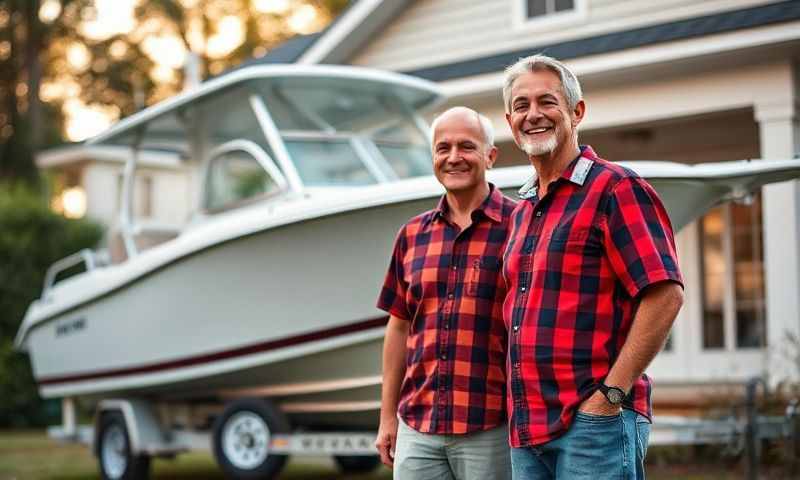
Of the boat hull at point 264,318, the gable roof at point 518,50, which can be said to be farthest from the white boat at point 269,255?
the gable roof at point 518,50

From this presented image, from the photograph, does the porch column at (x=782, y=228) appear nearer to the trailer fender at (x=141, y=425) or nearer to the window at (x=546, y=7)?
the window at (x=546, y=7)

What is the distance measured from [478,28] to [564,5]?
104cm

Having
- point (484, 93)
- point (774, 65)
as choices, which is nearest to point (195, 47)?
point (484, 93)

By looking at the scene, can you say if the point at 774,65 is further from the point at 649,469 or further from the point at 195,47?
the point at 195,47

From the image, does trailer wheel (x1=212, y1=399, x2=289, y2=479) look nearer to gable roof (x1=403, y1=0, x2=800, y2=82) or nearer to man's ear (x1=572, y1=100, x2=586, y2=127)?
gable roof (x1=403, y1=0, x2=800, y2=82)

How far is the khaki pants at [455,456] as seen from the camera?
3486 millimetres

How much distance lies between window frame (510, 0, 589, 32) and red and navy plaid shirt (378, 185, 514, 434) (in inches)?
304

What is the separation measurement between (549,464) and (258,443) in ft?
16.1

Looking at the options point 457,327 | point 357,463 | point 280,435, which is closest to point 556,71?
point 457,327

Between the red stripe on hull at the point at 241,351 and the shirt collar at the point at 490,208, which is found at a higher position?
the shirt collar at the point at 490,208

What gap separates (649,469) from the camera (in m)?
9.12

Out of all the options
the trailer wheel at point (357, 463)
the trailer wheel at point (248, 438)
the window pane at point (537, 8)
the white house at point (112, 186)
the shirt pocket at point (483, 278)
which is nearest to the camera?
the shirt pocket at point (483, 278)

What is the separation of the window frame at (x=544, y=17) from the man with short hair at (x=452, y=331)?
7.66 meters

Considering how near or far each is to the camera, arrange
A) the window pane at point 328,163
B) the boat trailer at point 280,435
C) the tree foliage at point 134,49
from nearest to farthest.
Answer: the boat trailer at point 280,435 < the window pane at point 328,163 < the tree foliage at point 134,49
